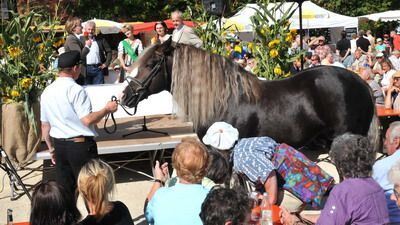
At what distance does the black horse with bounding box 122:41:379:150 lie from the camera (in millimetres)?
5707

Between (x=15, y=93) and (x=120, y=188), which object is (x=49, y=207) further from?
(x=15, y=93)

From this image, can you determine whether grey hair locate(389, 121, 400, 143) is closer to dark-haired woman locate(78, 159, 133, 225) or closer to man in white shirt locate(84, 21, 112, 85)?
dark-haired woman locate(78, 159, 133, 225)

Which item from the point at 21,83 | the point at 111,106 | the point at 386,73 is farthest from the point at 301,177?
the point at 386,73

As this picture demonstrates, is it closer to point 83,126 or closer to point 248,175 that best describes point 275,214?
point 248,175

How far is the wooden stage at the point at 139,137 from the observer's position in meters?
6.95

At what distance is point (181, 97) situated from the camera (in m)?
5.79

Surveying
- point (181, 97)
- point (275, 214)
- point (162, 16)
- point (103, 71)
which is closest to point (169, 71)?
point (181, 97)

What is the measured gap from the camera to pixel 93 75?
33.2 feet

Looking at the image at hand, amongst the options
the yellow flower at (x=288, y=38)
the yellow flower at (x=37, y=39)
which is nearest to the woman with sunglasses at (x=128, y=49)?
the yellow flower at (x=37, y=39)

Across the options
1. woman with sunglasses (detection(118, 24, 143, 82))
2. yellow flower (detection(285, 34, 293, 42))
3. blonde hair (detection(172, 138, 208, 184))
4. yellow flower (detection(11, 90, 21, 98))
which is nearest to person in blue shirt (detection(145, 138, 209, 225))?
blonde hair (detection(172, 138, 208, 184))

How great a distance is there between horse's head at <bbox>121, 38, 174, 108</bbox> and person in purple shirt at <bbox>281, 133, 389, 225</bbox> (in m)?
2.91

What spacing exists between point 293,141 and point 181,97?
1.28 m

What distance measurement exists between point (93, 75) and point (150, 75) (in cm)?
423

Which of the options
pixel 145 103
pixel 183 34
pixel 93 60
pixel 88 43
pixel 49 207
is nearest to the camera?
pixel 49 207
